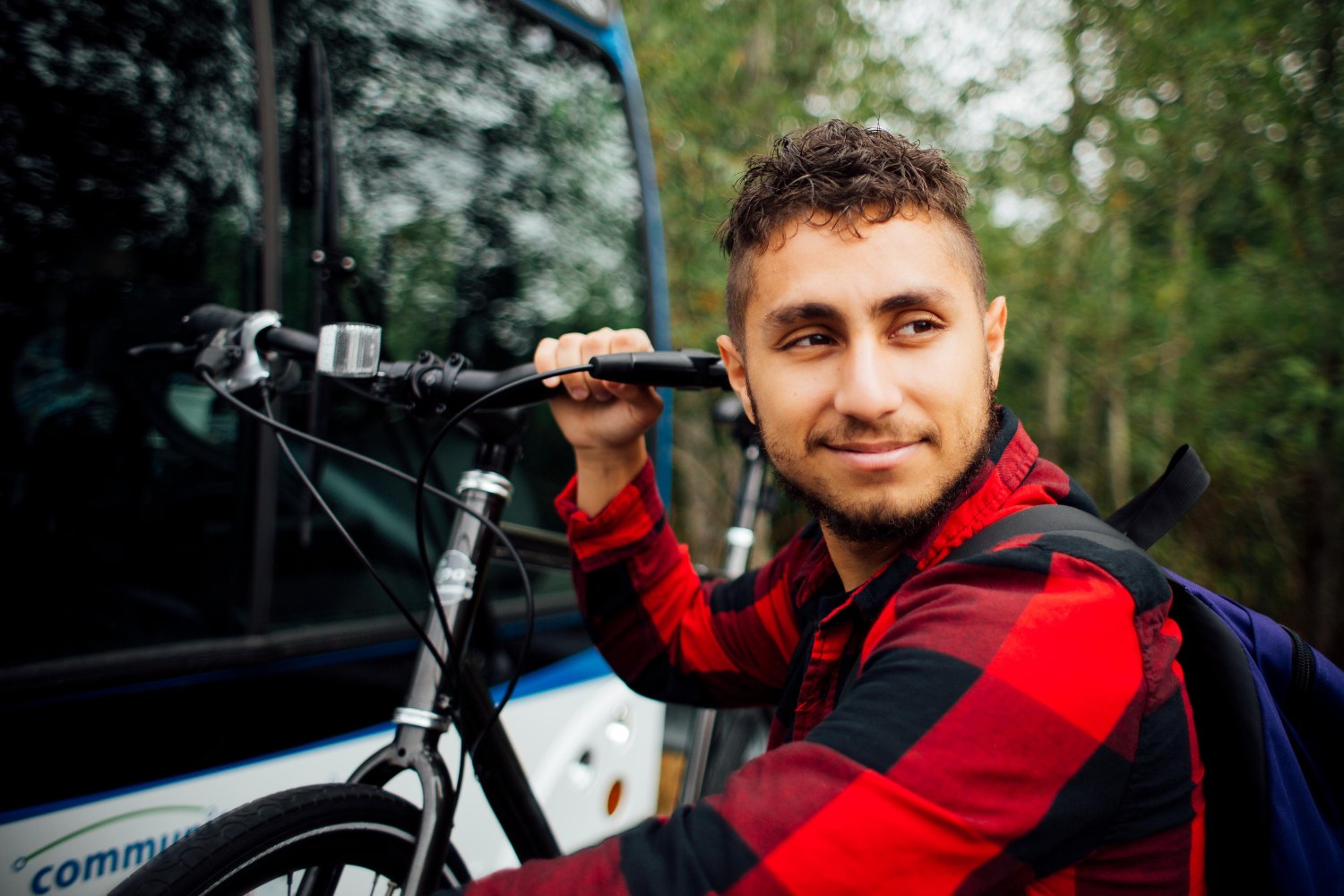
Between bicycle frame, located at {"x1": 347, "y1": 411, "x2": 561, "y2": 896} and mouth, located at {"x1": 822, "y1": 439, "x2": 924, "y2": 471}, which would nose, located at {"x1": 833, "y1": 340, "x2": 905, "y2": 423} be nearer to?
mouth, located at {"x1": 822, "y1": 439, "x2": 924, "y2": 471}

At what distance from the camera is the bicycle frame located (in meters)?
1.24

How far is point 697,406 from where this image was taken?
656cm

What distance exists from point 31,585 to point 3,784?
0.39m

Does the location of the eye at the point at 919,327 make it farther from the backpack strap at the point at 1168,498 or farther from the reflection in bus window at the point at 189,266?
the reflection in bus window at the point at 189,266

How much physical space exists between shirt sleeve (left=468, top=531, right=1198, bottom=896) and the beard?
19 cm

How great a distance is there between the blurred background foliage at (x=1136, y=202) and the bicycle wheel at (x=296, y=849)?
12.1ft

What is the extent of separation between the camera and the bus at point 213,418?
1.47 m

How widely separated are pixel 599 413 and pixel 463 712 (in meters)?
0.55

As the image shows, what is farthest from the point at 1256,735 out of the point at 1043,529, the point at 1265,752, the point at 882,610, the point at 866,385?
the point at 866,385

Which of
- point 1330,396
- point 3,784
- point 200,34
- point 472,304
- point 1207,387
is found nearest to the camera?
point 3,784

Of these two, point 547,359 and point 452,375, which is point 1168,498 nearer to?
point 547,359

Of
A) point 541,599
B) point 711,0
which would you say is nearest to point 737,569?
point 541,599

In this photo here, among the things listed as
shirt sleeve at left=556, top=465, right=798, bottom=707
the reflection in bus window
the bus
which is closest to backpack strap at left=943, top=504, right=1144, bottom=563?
shirt sleeve at left=556, top=465, right=798, bottom=707

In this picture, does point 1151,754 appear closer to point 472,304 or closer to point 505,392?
point 505,392
